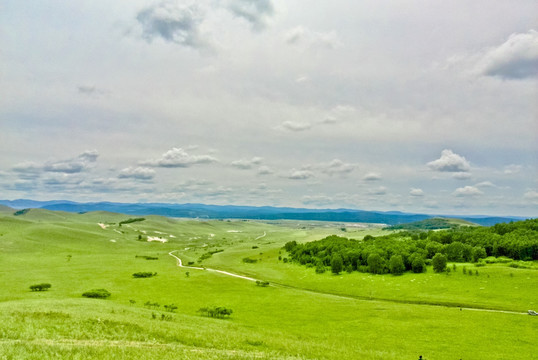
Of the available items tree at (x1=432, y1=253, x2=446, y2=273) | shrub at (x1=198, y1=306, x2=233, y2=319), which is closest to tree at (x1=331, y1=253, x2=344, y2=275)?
tree at (x1=432, y1=253, x2=446, y2=273)

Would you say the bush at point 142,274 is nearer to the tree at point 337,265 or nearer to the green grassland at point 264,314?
the green grassland at point 264,314

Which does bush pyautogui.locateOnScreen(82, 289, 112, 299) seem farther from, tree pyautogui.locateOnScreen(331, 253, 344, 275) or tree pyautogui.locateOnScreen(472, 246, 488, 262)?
tree pyautogui.locateOnScreen(472, 246, 488, 262)

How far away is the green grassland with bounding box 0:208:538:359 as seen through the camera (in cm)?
2928

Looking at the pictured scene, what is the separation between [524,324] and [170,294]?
8024 centimetres

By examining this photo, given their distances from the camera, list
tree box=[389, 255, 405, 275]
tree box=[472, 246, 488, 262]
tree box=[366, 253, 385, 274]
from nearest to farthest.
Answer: tree box=[389, 255, 405, 275] → tree box=[366, 253, 385, 274] → tree box=[472, 246, 488, 262]

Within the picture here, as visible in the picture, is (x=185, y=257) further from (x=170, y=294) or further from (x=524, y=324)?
(x=524, y=324)

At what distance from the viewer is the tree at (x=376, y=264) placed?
11936cm

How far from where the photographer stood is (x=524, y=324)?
59156mm

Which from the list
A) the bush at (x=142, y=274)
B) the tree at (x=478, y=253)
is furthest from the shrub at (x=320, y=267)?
the bush at (x=142, y=274)

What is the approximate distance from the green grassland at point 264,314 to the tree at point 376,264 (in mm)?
5659

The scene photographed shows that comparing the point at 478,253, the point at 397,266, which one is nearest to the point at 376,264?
the point at 397,266

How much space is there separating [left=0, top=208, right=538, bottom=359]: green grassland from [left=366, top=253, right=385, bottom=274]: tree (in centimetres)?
566

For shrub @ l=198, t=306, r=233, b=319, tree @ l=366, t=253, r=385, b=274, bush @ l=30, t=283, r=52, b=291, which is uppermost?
tree @ l=366, t=253, r=385, b=274

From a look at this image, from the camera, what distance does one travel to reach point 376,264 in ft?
396
